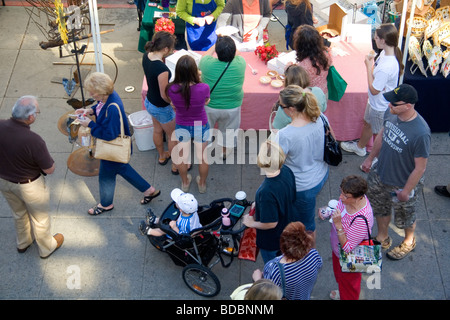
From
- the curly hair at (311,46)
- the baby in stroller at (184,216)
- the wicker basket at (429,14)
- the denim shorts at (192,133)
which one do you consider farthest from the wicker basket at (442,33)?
the baby in stroller at (184,216)

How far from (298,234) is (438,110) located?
375cm

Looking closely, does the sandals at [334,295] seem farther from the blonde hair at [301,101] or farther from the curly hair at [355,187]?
the blonde hair at [301,101]

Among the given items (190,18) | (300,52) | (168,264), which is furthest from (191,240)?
(190,18)

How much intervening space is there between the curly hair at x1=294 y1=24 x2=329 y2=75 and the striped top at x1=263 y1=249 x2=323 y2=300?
2507mm

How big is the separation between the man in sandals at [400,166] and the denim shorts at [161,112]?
2.18 metres

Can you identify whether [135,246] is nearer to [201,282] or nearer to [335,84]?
[201,282]

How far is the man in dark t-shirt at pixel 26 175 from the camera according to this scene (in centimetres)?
439

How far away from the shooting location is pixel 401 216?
4977 mm

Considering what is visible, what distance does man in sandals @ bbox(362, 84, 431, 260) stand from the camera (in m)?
4.38

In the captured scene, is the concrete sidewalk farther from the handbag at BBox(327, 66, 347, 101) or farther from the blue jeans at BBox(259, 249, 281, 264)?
the handbag at BBox(327, 66, 347, 101)

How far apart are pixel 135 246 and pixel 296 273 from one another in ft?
7.01

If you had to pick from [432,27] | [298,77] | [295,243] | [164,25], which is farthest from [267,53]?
[295,243]

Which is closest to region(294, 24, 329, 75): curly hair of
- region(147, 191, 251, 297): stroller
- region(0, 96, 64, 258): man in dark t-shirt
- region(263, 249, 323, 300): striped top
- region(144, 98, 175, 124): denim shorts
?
region(144, 98, 175, 124): denim shorts

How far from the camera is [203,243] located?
15.3 ft
